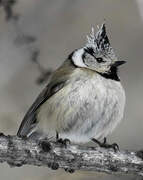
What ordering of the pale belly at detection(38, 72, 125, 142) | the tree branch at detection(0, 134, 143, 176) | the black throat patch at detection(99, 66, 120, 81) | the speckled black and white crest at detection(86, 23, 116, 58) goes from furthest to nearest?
the black throat patch at detection(99, 66, 120, 81), the speckled black and white crest at detection(86, 23, 116, 58), the pale belly at detection(38, 72, 125, 142), the tree branch at detection(0, 134, 143, 176)

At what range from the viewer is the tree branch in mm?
4819

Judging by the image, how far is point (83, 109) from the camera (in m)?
5.54

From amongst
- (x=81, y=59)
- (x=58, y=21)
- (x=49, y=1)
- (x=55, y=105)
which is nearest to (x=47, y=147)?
(x=55, y=105)

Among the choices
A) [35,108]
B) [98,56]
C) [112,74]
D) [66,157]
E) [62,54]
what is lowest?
[66,157]

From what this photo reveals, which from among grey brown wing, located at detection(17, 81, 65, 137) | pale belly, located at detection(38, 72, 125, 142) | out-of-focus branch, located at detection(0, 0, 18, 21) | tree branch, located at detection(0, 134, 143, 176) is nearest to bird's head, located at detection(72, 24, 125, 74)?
pale belly, located at detection(38, 72, 125, 142)

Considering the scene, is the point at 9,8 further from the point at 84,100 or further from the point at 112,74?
the point at 112,74

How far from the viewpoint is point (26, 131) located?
19.0 feet

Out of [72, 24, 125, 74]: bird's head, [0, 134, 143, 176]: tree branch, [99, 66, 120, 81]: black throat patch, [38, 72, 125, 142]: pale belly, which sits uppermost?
[72, 24, 125, 74]: bird's head

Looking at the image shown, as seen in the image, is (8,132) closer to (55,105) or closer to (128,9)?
(55,105)

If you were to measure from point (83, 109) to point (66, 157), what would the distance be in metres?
0.73

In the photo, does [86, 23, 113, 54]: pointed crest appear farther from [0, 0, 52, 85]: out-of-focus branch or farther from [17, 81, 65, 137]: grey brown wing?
[0, 0, 52, 85]: out-of-focus branch

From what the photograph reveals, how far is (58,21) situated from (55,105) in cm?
163

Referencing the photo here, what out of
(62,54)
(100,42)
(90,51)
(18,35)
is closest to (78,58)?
(90,51)

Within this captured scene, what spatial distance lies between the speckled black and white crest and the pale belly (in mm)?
262
